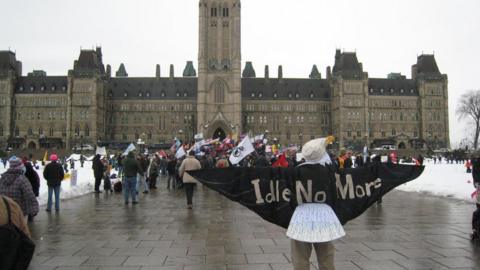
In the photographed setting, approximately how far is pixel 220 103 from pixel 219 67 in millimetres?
6352

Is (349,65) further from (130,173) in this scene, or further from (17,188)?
(17,188)

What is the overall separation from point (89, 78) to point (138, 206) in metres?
81.7

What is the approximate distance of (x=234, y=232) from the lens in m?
10.0

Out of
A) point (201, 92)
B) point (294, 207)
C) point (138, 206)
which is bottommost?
point (138, 206)

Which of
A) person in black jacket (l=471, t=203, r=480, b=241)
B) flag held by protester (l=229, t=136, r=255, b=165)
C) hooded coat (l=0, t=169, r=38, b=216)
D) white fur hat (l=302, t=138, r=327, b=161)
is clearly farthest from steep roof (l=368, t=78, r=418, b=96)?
white fur hat (l=302, t=138, r=327, b=161)

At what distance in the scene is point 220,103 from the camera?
284ft

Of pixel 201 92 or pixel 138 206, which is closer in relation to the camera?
pixel 138 206

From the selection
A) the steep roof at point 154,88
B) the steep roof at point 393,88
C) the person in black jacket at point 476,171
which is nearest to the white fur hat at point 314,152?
the person in black jacket at point 476,171

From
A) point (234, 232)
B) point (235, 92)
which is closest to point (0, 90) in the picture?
point (235, 92)

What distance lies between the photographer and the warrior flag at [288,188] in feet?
15.9

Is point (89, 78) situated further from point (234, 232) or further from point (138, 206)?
point (234, 232)

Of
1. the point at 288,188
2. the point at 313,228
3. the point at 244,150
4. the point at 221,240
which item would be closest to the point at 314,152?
the point at 288,188

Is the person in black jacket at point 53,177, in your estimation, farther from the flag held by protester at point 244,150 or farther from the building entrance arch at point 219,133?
the building entrance arch at point 219,133

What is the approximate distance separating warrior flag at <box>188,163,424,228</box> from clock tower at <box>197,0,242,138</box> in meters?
79.4
